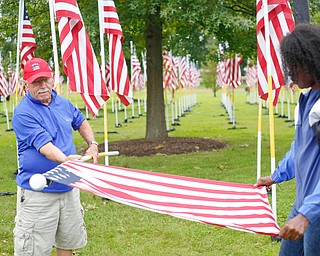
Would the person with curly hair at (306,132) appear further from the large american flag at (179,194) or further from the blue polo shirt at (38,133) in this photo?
the blue polo shirt at (38,133)

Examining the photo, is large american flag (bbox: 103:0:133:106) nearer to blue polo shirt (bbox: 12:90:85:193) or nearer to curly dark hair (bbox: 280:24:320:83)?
blue polo shirt (bbox: 12:90:85:193)

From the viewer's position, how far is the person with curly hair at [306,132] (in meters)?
3.33

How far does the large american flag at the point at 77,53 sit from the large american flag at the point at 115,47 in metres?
1.10

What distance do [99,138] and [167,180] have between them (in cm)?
1648

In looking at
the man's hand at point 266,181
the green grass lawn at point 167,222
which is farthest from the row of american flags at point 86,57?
the man's hand at point 266,181

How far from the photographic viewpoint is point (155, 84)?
1647cm

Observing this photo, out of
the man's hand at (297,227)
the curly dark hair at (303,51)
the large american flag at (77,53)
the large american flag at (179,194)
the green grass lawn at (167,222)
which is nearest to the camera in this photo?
the man's hand at (297,227)

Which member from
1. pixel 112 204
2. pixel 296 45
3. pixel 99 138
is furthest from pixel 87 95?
pixel 99 138

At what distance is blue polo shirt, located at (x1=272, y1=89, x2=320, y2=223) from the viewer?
333cm

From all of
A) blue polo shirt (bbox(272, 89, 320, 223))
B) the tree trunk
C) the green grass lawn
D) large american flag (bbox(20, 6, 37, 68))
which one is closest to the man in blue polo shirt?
blue polo shirt (bbox(272, 89, 320, 223))

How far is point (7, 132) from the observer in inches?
990

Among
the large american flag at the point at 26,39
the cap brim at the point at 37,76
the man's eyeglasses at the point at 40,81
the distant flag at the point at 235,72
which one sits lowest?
the man's eyeglasses at the point at 40,81

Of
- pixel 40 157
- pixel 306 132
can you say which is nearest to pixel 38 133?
pixel 40 157

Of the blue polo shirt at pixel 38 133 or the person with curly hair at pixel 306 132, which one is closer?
the person with curly hair at pixel 306 132
